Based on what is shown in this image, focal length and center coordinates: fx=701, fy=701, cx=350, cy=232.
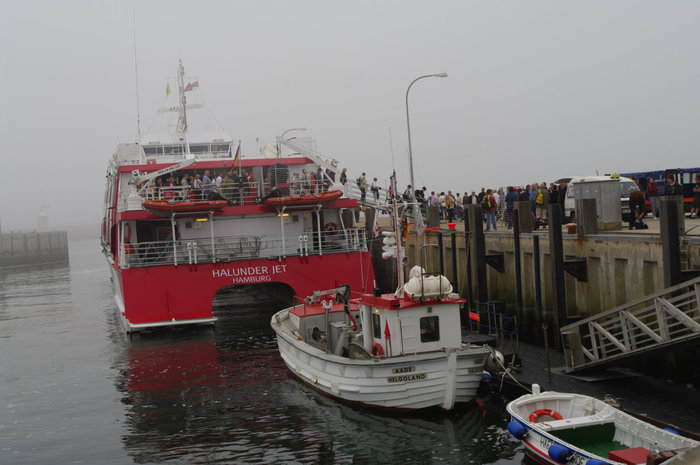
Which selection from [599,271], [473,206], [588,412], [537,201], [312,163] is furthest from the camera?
[312,163]

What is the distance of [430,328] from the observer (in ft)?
51.4

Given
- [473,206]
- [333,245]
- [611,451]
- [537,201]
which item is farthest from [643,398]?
[333,245]

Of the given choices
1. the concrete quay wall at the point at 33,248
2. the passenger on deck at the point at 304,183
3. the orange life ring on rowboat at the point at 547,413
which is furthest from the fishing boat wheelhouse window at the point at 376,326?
the concrete quay wall at the point at 33,248

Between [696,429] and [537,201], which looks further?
[537,201]

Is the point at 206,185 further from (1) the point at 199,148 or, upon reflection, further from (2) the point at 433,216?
(2) the point at 433,216

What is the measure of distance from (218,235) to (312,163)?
581cm

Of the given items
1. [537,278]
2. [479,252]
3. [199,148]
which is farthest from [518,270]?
[199,148]

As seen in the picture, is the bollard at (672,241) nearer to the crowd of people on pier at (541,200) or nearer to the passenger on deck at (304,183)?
the crowd of people on pier at (541,200)

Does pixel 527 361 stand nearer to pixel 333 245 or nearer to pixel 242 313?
pixel 333 245

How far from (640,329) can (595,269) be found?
101 inches

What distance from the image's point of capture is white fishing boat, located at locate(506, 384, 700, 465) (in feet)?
35.5

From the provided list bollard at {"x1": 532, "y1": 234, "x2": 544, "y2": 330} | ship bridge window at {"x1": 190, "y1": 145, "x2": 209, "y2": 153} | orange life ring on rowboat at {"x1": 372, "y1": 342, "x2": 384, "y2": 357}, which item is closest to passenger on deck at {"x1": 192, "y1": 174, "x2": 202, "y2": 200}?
ship bridge window at {"x1": 190, "y1": 145, "x2": 209, "y2": 153}

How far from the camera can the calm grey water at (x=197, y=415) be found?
555 inches

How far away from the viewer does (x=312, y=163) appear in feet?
104
